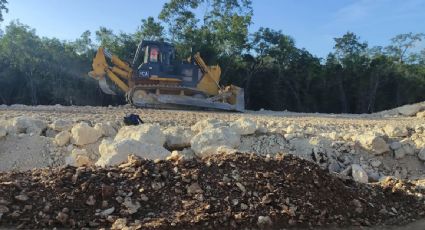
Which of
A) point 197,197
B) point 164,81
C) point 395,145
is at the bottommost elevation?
point 197,197

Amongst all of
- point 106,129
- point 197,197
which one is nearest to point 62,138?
point 106,129

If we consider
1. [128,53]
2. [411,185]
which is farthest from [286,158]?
[128,53]

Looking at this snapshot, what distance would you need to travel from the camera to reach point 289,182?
5531 millimetres

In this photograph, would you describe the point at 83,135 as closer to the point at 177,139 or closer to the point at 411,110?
the point at 177,139

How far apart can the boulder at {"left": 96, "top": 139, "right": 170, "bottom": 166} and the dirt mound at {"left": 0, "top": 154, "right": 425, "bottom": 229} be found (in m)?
1.44

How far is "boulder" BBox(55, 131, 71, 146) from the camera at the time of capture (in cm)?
902

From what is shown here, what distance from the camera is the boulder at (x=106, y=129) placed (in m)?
9.34

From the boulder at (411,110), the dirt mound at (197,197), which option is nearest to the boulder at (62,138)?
the dirt mound at (197,197)

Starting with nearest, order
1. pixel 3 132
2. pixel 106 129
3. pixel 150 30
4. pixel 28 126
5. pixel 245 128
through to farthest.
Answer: pixel 3 132, pixel 245 128, pixel 106 129, pixel 28 126, pixel 150 30

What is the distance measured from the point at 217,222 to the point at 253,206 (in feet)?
1.50

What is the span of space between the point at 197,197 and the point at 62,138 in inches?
178

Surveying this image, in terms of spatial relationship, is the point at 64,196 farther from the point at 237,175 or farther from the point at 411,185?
the point at 411,185

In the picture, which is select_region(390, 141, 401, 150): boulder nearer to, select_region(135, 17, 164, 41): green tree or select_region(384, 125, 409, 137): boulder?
select_region(384, 125, 409, 137): boulder

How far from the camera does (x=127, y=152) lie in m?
7.29
